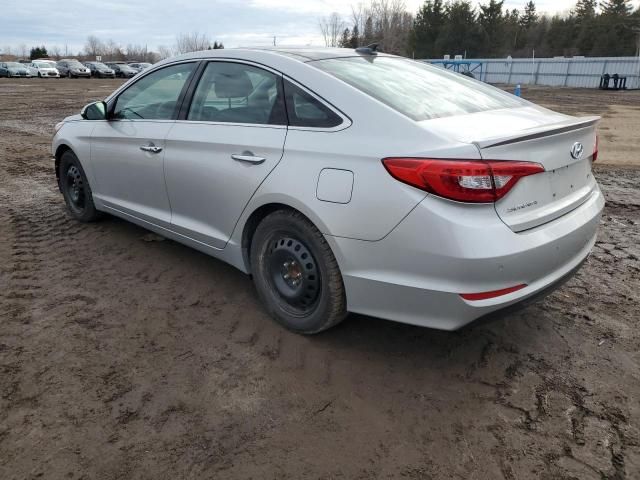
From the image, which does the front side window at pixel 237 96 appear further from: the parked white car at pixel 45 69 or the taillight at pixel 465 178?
the parked white car at pixel 45 69

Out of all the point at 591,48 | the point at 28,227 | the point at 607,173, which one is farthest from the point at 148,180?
the point at 591,48

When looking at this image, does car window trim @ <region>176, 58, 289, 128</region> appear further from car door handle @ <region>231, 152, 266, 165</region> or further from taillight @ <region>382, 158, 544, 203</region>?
taillight @ <region>382, 158, 544, 203</region>

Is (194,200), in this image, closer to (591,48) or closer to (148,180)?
(148,180)

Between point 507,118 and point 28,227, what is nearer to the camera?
point 507,118

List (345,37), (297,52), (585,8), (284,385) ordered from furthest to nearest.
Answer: (345,37)
(585,8)
(297,52)
(284,385)

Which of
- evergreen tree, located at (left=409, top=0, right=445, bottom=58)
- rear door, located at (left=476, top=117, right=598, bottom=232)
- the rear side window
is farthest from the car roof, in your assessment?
evergreen tree, located at (left=409, top=0, right=445, bottom=58)

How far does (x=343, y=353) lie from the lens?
2986 mm

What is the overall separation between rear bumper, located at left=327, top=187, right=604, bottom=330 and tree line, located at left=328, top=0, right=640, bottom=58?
59.0m

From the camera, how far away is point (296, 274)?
3.07 meters

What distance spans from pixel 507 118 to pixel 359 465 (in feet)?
6.24

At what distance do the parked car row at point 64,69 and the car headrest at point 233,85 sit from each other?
4446cm

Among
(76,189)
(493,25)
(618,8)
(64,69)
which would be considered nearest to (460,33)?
(493,25)

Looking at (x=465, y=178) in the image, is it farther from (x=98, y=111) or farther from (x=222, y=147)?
(x=98, y=111)

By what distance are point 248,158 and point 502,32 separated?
2684 inches
